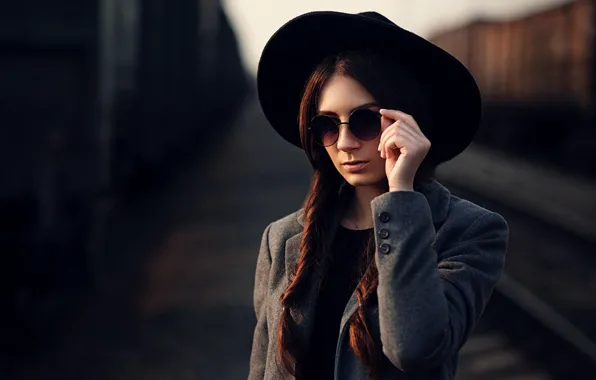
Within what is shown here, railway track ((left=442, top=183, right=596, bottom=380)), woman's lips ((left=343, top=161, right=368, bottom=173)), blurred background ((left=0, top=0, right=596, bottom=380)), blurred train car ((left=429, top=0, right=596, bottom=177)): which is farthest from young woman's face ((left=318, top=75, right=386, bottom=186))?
blurred train car ((left=429, top=0, right=596, bottom=177))

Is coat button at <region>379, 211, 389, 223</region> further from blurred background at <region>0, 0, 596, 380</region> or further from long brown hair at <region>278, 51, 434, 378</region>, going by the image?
blurred background at <region>0, 0, 596, 380</region>

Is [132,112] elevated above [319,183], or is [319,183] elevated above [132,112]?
[319,183]

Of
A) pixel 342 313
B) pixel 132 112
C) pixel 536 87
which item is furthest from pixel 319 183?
pixel 536 87

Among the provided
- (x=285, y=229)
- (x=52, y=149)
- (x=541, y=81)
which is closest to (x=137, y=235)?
(x=52, y=149)

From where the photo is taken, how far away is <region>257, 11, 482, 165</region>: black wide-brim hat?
1854 millimetres

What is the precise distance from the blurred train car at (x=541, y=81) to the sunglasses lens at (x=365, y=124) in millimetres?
19424

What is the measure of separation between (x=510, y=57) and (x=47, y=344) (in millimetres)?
23545

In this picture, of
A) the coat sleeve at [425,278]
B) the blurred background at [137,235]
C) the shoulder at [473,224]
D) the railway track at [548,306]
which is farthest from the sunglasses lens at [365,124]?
the blurred background at [137,235]

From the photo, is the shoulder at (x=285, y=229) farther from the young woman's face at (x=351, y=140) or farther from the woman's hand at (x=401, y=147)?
the woman's hand at (x=401, y=147)

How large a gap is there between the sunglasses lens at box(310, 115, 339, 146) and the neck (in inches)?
4.6

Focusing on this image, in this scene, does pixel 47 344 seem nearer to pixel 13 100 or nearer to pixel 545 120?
pixel 13 100

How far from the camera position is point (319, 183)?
78.7 inches

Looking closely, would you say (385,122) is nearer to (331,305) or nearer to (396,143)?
(396,143)

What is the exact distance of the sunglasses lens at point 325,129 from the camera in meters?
1.88
